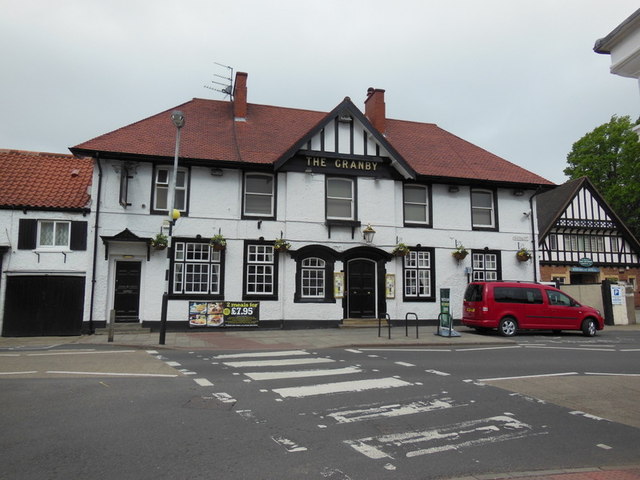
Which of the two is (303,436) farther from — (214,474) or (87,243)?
(87,243)

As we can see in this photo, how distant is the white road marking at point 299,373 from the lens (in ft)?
30.6

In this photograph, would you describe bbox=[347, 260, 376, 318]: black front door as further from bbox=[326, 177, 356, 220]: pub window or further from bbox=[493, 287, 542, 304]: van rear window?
bbox=[493, 287, 542, 304]: van rear window

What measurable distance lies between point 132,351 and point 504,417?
9654 mm

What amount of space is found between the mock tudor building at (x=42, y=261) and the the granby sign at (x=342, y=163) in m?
8.51

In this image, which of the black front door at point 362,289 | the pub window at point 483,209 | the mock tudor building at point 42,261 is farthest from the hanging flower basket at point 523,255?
the mock tudor building at point 42,261

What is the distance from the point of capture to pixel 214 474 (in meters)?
4.59

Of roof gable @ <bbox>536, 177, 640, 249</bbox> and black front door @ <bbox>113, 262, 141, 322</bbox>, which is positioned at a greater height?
roof gable @ <bbox>536, 177, 640, 249</bbox>

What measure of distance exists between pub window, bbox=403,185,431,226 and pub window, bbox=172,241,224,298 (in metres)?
8.12

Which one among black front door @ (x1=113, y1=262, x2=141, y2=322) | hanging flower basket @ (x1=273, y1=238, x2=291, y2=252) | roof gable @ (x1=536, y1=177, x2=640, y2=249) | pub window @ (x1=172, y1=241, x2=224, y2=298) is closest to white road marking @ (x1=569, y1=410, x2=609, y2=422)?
hanging flower basket @ (x1=273, y1=238, x2=291, y2=252)

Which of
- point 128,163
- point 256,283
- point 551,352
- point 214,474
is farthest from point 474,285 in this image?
point 214,474

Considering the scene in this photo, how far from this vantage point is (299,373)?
975cm

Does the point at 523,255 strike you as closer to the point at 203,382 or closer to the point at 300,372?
the point at 300,372

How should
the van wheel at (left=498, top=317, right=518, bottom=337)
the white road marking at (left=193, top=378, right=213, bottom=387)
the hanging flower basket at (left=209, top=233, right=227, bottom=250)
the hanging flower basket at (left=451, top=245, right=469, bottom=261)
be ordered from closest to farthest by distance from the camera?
the white road marking at (left=193, top=378, right=213, bottom=387)
the van wheel at (left=498, top=317, right=518, bottom=337)
the hanging flower basket at (left=209, top=233, right=227, bottom=250)
the hanging flower basket at (left=451, top=245, right=469, bottom=261)

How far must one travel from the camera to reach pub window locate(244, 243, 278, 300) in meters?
19.0
